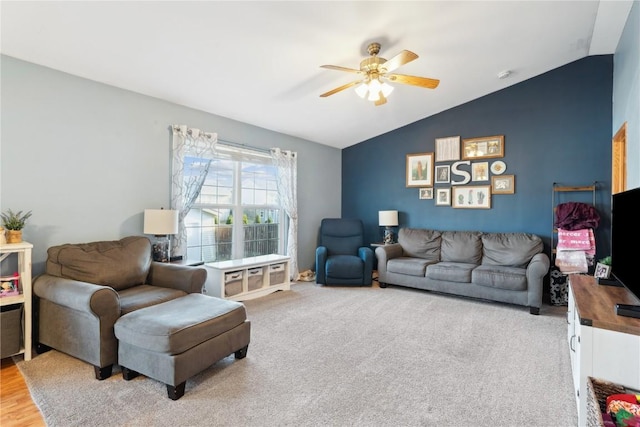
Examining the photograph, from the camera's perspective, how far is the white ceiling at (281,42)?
238 cm

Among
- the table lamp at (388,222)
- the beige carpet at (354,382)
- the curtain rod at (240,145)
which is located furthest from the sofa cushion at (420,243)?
the curtain rod at (240,145)

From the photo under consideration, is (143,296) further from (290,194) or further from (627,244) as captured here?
(627,244)

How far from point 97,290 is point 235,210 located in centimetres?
246

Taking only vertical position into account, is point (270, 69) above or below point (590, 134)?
above

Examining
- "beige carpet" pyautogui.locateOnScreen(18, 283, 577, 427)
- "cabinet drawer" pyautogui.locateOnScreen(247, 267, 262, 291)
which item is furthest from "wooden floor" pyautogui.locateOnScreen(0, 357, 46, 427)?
"cabinet drawer" pyautogui.locateOnScreen(247, 267, 262, 291)

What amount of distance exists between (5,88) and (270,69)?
223cm

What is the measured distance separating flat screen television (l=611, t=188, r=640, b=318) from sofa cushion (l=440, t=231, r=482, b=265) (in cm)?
236

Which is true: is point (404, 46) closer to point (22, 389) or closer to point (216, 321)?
point (216, 321)

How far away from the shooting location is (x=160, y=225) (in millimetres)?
3232

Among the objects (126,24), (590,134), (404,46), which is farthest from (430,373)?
(590,134)

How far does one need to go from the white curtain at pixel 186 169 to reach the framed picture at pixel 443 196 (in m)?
3.52

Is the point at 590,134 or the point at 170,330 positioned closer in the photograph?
the point at 170,330

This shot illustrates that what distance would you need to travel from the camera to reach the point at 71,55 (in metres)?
2.65

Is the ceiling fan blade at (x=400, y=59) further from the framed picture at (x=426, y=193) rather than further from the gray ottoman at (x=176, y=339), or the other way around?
the framed picture at (x=426, y=193)
